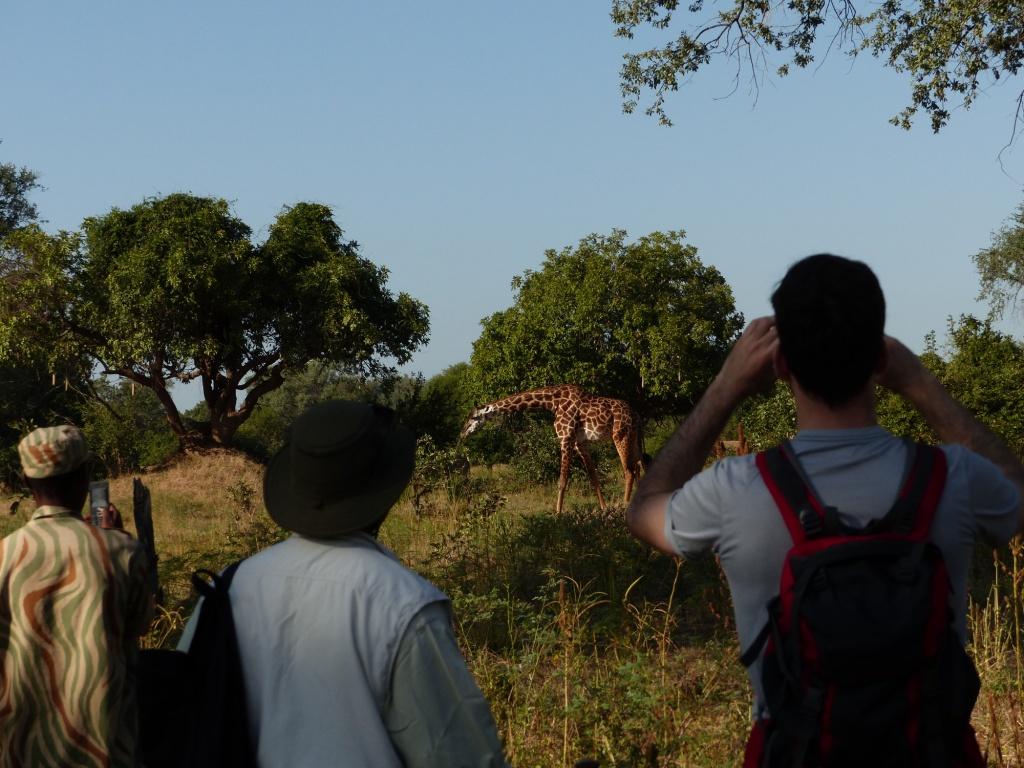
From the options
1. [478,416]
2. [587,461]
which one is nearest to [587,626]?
[587,461]

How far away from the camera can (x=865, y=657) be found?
177cm

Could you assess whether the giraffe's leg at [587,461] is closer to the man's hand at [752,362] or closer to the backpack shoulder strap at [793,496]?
the man's hand at [752,362]

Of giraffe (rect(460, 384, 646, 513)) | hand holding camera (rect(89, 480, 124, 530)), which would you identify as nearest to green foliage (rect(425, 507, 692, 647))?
hand holding camera (rect(89, 480, 124, 530))

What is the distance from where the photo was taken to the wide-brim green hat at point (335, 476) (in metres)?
2.15

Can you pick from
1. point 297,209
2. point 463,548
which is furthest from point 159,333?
point 463,548

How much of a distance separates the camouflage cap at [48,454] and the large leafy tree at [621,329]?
2020cm

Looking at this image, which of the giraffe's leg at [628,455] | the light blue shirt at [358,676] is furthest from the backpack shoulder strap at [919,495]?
the giraffe's leg at [628,455]

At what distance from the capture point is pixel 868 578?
1.80 metres

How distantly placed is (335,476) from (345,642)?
31 cm

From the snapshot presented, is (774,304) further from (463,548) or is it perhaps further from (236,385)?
(236,385)

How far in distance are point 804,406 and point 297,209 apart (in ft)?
76.6

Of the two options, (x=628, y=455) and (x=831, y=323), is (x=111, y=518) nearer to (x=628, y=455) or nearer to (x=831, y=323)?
(x=831, y=323)

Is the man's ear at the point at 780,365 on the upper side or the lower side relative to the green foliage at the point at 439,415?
lower

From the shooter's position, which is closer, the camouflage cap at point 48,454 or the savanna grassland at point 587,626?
the camouflage cap at point 48,454
